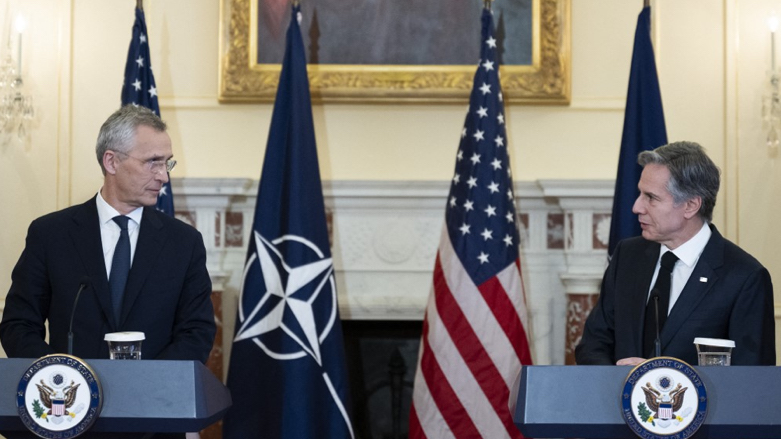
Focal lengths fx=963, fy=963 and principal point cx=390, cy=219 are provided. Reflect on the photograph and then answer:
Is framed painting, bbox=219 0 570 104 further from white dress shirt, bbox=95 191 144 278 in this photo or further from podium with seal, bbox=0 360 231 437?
podium with seal, bbox=0 360 231 437

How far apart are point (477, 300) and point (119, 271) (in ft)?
6.49

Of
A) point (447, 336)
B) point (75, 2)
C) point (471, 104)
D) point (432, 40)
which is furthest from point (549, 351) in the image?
point (75, 2)

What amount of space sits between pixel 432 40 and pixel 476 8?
287mm

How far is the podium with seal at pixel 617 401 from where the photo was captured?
2203 mm

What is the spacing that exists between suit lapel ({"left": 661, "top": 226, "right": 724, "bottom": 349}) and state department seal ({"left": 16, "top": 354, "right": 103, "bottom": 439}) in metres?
1.61

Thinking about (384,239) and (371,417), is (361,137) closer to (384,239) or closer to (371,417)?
(384,239)

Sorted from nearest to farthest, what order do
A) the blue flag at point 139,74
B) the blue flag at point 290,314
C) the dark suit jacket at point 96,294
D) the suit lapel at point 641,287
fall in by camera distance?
the dark suit jacket at point 96,294 → the suit lapel at point 641,287 → the blue flag at point 290,314 → the blue flag at point 139,74

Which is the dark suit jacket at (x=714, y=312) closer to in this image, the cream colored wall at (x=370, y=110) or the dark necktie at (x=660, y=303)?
the dark necktie at (x=660, y=303)

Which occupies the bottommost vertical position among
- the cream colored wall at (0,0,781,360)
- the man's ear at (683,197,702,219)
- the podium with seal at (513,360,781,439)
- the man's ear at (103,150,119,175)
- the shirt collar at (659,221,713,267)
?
the podium with seal at (513,360,781,439)

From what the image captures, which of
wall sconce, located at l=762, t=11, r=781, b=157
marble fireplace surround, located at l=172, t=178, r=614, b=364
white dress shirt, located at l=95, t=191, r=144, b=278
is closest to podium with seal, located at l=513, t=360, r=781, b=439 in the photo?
white dress shirt, located at l=95, t=191, r=144, b=278

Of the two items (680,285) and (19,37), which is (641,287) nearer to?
(680,285)

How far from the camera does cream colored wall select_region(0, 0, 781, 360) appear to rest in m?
5.04

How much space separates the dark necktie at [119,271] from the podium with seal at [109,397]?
61 centimetres

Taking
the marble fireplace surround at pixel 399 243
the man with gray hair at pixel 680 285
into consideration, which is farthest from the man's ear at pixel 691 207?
the marble fireplace surround at pixel 399 243
